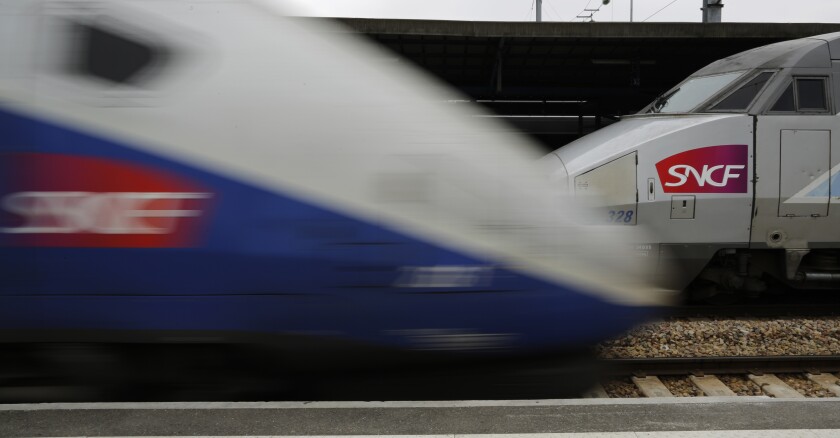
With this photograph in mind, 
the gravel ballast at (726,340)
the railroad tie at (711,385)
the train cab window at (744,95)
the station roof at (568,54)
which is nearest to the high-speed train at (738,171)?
the train cab window at (744,95)

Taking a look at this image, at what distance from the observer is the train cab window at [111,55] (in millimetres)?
2875

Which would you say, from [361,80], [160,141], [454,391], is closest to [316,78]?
[361,80]

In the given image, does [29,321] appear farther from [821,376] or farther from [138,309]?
[821,376]

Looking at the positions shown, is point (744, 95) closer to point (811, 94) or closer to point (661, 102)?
point (811, 94)

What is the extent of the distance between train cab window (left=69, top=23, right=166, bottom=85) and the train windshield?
5.53 m

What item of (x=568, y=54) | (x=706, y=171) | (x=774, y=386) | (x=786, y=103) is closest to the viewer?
(x=774, y=386)

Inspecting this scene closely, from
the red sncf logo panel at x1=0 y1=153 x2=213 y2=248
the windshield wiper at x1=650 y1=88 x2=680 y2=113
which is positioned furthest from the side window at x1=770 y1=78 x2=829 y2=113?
the red sncf logo panel at x1=0 y1=153 x2=213 y2=248

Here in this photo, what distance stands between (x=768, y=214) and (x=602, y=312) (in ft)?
13.3

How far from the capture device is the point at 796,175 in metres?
6.18

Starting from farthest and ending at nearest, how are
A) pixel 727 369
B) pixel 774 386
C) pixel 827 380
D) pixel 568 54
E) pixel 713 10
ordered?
pixel 713 10
pixel 568 54
pixel 727 369
pixel 827 380
pixel 774 386

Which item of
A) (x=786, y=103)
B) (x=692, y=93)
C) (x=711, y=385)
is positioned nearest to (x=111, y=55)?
(x=711, y=385)

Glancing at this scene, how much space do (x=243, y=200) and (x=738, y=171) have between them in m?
5.14

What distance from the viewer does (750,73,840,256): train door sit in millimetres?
6176

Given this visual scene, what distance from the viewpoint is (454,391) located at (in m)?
3.25
